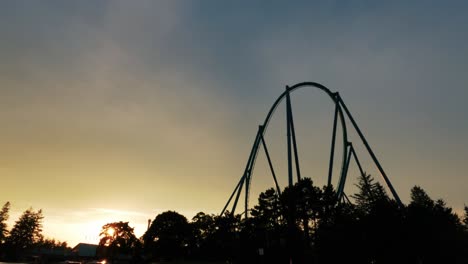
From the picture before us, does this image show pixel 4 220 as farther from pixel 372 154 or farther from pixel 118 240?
pixel 372 154

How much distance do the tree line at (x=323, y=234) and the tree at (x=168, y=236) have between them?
0.73ft

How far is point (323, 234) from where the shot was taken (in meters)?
32.6

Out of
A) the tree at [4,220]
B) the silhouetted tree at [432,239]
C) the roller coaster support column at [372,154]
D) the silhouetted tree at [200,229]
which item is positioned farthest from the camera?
the tree at [4,220]

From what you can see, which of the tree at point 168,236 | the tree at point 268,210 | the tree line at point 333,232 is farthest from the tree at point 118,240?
the tree at point 268,210

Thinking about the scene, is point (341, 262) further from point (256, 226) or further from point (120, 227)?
point (120, 227)

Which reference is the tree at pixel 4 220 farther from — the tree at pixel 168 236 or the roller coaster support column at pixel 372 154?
the roller coaster support column at pixel 372 154

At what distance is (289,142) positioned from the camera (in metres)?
38.8

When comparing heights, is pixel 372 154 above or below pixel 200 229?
above

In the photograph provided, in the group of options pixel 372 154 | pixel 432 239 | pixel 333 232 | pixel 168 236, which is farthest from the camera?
pixel 168 236

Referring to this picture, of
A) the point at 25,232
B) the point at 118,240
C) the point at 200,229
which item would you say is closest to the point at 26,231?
the point at 25,232

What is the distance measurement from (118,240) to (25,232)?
4229 centimetres

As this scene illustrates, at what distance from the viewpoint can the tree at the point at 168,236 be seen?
68.5 m

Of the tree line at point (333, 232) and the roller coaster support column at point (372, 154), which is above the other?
the roller coaster support column at point (372, 154)

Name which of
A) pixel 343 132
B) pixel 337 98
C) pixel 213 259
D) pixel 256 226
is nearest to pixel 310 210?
pixel 256 226
